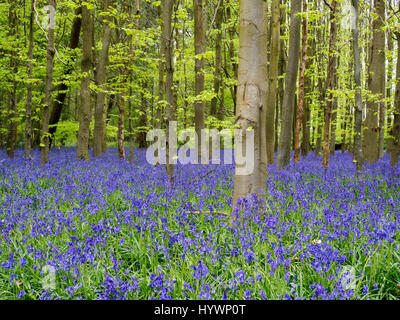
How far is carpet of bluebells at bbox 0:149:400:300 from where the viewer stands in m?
2.44

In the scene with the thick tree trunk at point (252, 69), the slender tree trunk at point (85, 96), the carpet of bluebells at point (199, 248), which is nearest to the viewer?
the carpet of bluebells at point (199, 248)

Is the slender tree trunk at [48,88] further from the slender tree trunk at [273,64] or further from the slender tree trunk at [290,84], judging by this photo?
the slender tree trunk at [290,84]

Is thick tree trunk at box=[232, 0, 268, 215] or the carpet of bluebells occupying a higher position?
thick tree trunk at box=[232, 0, 268, 215]

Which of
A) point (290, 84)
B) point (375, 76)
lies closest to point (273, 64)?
point (290, 84)

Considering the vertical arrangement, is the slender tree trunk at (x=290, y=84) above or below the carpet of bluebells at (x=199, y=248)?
above

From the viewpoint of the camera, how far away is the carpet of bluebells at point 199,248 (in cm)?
244

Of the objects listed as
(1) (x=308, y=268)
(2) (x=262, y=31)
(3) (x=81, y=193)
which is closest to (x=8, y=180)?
(3) (x=81, y=193)

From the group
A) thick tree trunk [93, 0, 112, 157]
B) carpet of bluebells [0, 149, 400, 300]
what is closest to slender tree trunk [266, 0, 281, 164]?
carpet of bluebells [0, 149, 400, 300]

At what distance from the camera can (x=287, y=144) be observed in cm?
983

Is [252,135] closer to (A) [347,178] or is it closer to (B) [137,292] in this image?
(B) [137,292]

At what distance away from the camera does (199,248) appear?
2979 mm

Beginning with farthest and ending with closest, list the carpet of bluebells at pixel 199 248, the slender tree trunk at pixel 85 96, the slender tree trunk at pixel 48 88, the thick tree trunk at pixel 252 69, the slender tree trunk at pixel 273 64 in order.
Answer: the slender tree trunk at pixel 85 96
the slender tree trunk at pixel 273 64
the slender tree trunk at pixel 48 88
the thick tree trunk at pixel 252 69
the carpet of bluebells at pixel 199 248

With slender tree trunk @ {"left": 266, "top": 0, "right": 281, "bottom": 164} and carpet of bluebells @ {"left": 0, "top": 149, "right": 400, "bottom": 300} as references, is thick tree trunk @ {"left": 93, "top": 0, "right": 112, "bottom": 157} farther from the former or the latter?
carpet of bluebells @ {"left": 0, "top": 149, "right": 400, "bottom": 300}

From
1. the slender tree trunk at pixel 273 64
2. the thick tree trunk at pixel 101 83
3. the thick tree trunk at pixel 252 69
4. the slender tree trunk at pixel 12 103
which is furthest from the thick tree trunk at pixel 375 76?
the slender tree trunk at pixel 12 103
